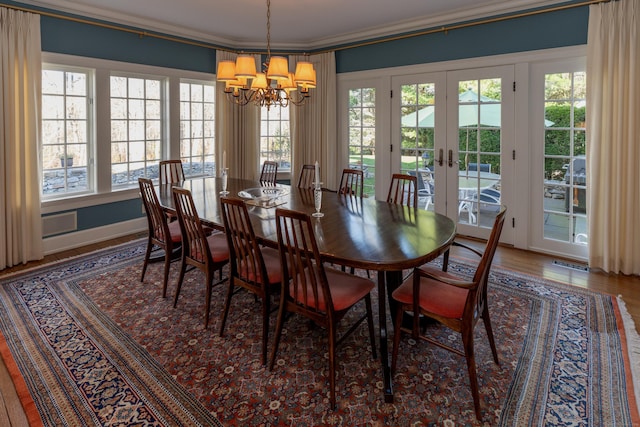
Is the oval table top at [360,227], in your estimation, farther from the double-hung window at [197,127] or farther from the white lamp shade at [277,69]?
the double-hung window at [197,127]

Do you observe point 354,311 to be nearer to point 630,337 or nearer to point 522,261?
point 630,337

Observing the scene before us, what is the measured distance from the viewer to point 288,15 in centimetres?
470

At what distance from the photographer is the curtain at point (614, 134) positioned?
3.52m

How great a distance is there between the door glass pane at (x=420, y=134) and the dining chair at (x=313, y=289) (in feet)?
10.5

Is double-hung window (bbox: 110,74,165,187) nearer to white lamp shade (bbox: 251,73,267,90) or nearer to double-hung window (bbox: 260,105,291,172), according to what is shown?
double-hung window (bbox: 260,105,291,172)

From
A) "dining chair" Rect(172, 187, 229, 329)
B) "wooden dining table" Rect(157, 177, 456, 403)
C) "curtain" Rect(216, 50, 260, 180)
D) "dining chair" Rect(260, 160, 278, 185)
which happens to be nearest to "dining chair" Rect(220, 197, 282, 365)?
"wooden dining table" Rect(157, 177, 456, 403)

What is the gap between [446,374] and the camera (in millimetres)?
2229

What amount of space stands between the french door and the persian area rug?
172 cm

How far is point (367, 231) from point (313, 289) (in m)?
0.59

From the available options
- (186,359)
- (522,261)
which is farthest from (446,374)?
(522,261)

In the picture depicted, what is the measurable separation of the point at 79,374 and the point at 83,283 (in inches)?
59.5

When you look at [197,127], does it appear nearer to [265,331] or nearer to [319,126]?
[319,126]

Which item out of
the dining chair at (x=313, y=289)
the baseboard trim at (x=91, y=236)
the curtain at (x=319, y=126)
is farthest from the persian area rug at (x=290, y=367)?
the curtain at (x=319, y=126)

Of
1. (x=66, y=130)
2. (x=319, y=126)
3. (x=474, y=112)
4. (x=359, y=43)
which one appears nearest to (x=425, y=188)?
(x=474, y=112)
